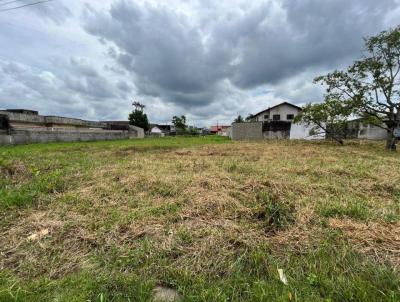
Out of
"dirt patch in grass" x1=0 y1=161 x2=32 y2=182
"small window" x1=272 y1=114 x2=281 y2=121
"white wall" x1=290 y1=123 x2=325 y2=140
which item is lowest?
"dirt patch in grass" x1=0 y1=161 x2=32 y2=182

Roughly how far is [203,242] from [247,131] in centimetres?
2241

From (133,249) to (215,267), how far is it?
78cm

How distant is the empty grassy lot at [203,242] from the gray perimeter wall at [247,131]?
780 inches

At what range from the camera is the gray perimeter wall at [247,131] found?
2312 cm

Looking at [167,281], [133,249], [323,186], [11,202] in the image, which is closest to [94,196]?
[11,202]

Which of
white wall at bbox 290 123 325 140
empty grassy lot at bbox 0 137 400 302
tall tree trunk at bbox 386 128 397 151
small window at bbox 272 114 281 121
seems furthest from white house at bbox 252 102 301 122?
empty grassy lot at bbox 0 137 400 302

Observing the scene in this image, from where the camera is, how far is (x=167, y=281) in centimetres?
167

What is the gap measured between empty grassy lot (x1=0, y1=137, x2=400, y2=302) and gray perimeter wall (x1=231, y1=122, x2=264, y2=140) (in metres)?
19.8

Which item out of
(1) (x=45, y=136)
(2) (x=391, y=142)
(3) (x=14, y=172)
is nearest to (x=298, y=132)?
(2) (x=391, y=142)

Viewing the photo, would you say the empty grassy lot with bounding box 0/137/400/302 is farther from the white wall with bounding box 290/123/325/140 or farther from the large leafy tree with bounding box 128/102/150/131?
the large leafy tree with bounding box 128/102/150/131

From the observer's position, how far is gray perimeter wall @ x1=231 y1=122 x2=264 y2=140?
75.9ft

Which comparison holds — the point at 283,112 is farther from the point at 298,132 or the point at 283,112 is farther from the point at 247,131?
the point at 247,131

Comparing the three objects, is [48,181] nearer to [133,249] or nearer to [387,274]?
[133,249]

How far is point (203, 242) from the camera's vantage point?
2111 mm
